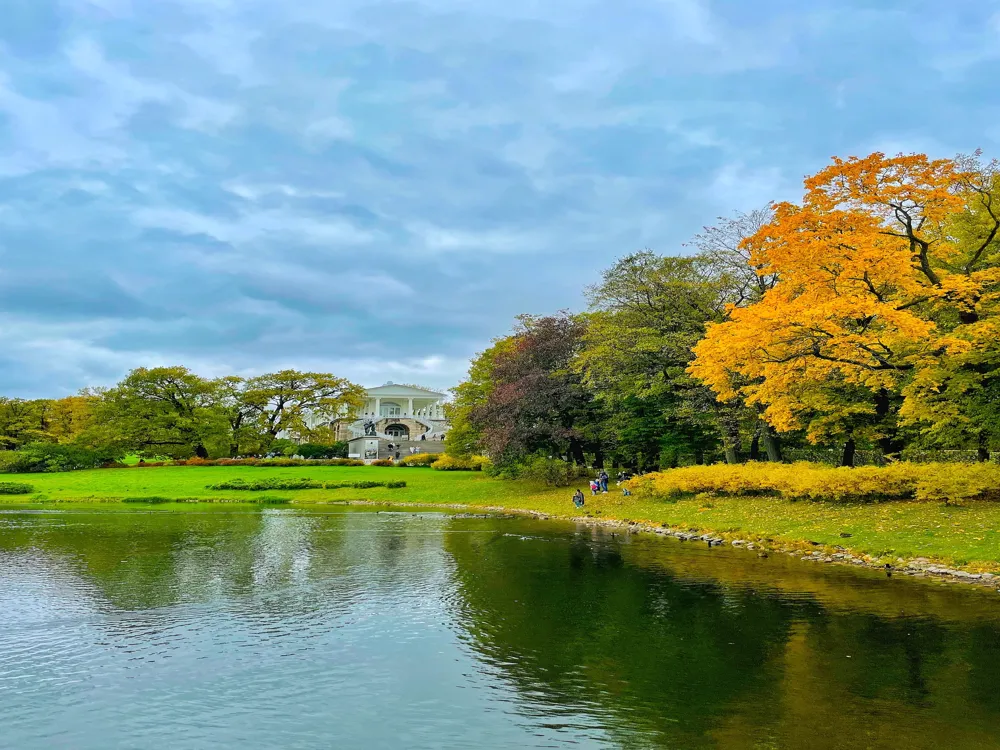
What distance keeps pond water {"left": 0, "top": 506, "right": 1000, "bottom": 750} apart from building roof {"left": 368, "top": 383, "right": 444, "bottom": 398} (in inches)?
3754

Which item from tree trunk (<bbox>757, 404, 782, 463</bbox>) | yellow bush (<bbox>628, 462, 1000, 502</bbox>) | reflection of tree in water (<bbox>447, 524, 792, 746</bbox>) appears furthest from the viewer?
tree trunk (<bbox>757, 404, 782, 463</bbox>)

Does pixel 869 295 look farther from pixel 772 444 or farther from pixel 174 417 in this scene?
pixel 174 417

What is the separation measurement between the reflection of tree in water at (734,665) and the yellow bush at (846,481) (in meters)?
9.50

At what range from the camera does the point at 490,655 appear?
1091cm

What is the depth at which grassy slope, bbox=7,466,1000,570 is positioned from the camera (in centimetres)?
1805

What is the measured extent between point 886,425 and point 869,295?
6.23m

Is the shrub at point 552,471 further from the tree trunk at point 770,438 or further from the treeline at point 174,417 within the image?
the treeline at point 174,417

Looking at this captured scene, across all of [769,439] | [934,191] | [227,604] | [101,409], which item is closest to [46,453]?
[101,409]

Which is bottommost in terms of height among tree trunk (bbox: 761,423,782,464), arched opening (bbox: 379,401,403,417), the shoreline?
the shoreline

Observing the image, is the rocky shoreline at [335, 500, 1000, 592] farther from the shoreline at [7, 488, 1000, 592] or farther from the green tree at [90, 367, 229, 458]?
the green tree at [90, 367, 229, 458]

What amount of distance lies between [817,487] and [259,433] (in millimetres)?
65048

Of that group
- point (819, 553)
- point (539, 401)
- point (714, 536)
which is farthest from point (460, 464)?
point (819, 553)

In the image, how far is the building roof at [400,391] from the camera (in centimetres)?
11506

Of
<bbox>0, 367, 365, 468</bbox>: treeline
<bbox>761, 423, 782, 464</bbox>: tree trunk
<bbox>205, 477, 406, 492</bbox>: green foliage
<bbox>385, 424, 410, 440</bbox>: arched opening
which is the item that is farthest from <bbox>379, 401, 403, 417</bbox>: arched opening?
<bbox>761, 423, 782, 464</bbox>: tree trunk
